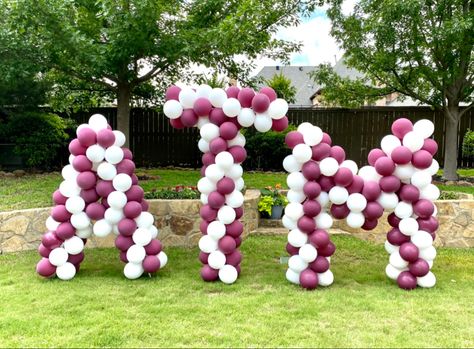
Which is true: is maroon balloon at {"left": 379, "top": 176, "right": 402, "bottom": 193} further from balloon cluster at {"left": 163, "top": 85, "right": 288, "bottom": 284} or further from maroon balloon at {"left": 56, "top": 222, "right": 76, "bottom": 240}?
maroon balloon at {"left": 56, "top": 222, "right": 76, "bottom": 240}

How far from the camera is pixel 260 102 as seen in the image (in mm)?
3916

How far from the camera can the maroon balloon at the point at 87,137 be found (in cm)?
404

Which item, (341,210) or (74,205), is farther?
(74,205)

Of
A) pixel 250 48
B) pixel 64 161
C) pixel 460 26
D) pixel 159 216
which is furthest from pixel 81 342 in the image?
pixel 64 161

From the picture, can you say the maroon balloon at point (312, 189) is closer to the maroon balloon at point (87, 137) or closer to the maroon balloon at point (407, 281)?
the maroon balloon at point (407, 281)

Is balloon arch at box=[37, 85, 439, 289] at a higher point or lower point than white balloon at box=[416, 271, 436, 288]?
higher

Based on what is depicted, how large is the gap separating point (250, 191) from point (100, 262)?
2.63 metres

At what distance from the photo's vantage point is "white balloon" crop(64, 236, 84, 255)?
13.6 feet

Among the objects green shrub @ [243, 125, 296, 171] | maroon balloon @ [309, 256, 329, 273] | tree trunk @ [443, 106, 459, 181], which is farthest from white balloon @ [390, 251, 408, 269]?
green shrub @ [243, 125, 296, 171]

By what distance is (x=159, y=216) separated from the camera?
5352 millimetres

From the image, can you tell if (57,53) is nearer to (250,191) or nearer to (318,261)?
(250,191)

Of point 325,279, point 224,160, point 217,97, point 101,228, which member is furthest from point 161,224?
point 325,279

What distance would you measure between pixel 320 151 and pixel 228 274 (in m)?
1.43

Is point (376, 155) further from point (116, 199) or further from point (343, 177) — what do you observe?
point (116, 199)
